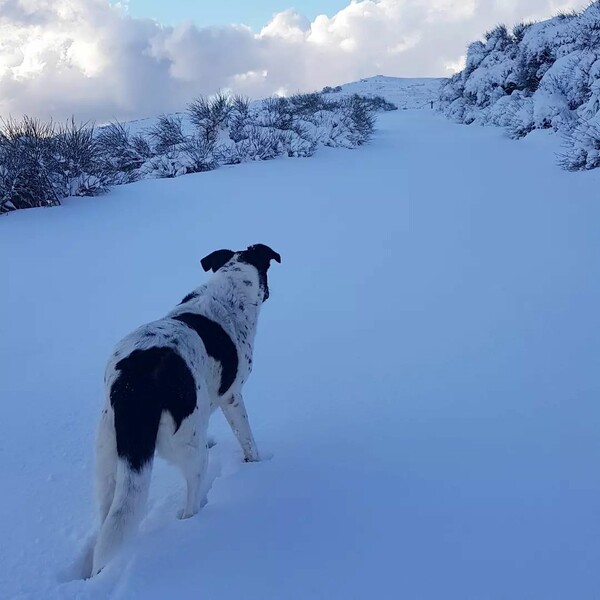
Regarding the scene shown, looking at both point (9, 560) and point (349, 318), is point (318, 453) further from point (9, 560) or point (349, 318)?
point (349, 318)

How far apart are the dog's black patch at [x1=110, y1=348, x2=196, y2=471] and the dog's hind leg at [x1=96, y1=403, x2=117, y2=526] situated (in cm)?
7

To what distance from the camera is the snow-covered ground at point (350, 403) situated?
6.71 feet

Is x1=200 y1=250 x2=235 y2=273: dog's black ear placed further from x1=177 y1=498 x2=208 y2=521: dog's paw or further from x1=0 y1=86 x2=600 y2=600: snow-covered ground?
x1=177 y1=498 x2=208 y2=521: dog's paw

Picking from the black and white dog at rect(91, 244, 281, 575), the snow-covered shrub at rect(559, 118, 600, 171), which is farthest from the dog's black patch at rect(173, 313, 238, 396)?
the snow-covered shrub at rect(559, 118, 600, 171)

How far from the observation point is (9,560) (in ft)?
7.20

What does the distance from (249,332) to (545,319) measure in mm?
2719

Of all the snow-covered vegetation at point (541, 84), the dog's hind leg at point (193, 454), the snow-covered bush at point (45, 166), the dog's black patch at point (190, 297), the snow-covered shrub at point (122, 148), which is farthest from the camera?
the snow-covered shrub at point (122, 148)

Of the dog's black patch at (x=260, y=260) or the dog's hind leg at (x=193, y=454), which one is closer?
the dog's hind leg at (x=193, y=454)

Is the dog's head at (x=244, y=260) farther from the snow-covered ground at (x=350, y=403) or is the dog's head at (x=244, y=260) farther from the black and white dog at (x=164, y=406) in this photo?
the snow-covered ground at (x=350, y=403)

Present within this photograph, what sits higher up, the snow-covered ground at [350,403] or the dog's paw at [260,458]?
the snow-covered ground at [350,403]

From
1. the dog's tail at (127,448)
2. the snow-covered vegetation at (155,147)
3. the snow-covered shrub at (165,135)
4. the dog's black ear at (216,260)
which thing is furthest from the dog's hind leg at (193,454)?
A: the snow-covered shrub at (165,135)

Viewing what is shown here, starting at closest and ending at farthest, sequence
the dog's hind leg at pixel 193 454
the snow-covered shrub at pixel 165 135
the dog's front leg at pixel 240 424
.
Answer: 1. the dog's hind leg at pixel 193 454
2. the dog's front leg at pixel 240 424
3. the snow-covered shrub at pixel 165 135

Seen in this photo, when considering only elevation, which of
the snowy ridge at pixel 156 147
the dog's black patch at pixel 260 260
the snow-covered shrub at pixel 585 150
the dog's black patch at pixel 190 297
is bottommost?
the dog's black patch at pixel 190 297

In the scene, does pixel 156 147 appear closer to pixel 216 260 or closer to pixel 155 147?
pixel 155 147
